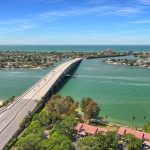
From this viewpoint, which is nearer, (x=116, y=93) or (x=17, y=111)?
(x=17, y=111)

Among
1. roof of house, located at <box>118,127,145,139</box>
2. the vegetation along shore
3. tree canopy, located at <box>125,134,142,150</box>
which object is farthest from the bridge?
tree canopy, located at <box>125,134,142,150</box>

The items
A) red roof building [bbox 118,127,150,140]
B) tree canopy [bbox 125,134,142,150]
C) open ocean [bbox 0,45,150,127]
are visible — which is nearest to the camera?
tree canopy [bbox 125,134,142,150]

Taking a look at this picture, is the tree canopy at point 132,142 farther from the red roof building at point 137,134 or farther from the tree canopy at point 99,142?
the red roof building at point 137,134

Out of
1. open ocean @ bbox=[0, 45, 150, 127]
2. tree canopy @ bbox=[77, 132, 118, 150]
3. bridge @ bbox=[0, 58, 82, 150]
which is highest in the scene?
tree canopy @ bbox=[77, 132, 118, 150]

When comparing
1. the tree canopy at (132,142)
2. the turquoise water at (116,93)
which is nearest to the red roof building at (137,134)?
the tree canopy at (132,142)

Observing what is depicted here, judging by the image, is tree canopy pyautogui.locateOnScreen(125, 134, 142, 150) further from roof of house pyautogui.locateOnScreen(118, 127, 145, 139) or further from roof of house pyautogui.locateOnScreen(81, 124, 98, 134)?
roof of house pyautogui.locateOnScreen(81, 124, 98, 134)

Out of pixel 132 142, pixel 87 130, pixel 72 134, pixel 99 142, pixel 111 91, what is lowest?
pixel 111 91

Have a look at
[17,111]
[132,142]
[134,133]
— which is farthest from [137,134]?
[17,111]

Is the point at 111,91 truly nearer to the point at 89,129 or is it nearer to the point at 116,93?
the point at 116,93

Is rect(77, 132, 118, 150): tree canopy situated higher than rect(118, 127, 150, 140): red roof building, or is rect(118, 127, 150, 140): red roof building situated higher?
rect(77, 132, 118, 150): tree canopy

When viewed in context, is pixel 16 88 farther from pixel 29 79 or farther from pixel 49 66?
pixel 49 66
